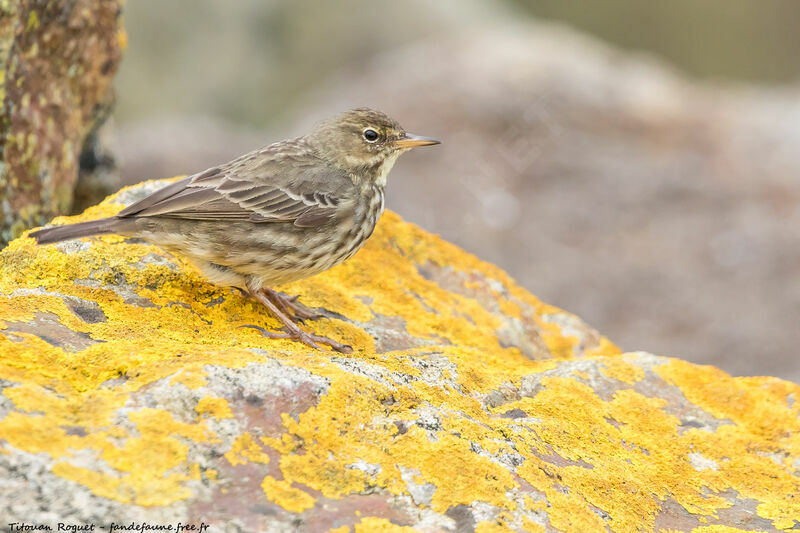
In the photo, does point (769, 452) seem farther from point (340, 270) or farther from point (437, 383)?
point (340, 270)

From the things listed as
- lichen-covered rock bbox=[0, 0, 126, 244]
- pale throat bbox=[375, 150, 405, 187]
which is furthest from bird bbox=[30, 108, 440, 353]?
lichen-covered rock bbox=[0, 0, 126, 244]

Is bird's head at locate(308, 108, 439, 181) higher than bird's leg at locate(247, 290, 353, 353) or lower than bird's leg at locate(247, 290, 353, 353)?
higher

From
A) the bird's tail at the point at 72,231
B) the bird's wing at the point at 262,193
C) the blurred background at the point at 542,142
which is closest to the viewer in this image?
the bird's tail at the point at 72,231

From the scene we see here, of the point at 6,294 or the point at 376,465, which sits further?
the point at 6,294

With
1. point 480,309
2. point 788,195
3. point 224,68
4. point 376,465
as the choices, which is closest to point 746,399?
point 480,309

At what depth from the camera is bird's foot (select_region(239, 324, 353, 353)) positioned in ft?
14.5

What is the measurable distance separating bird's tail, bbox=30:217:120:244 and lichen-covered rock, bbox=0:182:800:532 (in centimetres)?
14

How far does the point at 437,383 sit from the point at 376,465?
32.3 inches

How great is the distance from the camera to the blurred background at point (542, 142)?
438 inches

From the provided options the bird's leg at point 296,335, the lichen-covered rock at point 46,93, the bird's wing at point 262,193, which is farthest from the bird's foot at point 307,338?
the lichen-covered rock at point 46,93

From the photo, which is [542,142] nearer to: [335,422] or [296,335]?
[296,335]

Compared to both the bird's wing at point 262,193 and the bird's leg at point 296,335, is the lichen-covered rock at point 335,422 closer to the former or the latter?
the bird's leg at point 296,335

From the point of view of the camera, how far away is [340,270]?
568 centimetres

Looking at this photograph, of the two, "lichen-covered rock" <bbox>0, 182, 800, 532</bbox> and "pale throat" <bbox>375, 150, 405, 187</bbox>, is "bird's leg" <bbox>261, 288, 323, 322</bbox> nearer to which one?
"lichen-covered rock" <bbox>0, 182, 800, 532</bbox>
